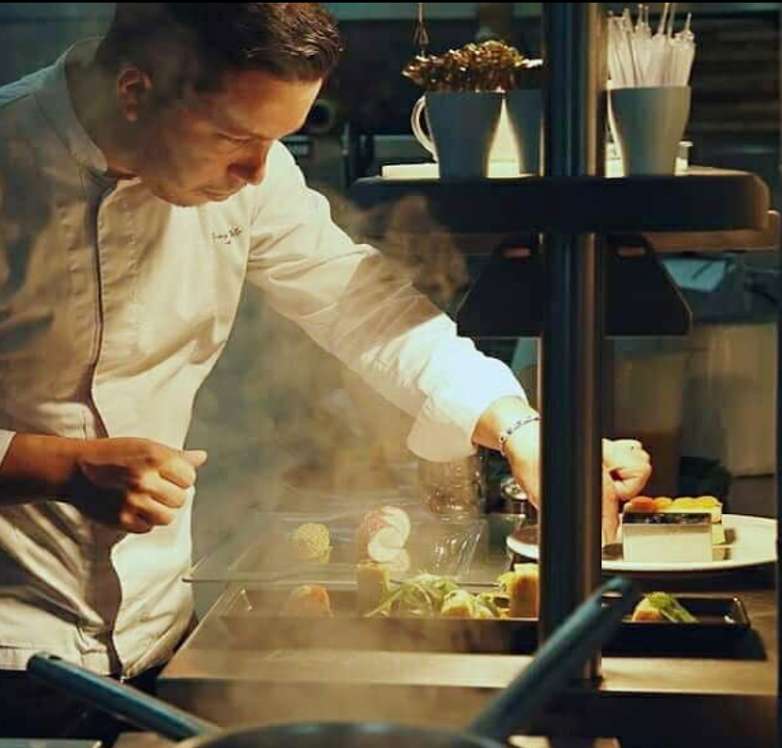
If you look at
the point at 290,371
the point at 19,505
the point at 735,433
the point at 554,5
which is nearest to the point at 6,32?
the point at 290,371

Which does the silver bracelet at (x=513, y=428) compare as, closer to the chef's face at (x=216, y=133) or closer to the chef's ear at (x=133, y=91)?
the chef's face at (x=216, y=133)

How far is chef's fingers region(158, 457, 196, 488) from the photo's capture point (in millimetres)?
1787

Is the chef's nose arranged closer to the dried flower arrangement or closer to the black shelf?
the dried flower arrangement

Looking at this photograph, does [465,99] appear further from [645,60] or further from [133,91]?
[133,91]

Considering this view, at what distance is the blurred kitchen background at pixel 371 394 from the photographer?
9.48 feet

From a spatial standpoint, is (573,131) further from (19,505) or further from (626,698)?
(19,505)

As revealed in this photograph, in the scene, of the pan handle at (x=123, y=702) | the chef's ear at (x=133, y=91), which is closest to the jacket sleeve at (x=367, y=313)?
the chef's ear at (x=133, y=91)

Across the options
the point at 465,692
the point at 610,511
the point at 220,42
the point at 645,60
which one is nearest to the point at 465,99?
the point at 645,60

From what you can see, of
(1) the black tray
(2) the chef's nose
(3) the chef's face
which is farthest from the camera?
(2) the chef's nose

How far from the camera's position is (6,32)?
2926 mm

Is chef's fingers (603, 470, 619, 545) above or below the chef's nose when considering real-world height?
below

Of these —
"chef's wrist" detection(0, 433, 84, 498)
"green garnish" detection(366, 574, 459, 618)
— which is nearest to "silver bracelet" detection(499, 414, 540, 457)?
"green garnish" detection(366, 574, 459, 618)

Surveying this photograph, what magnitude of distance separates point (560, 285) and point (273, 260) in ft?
3.57

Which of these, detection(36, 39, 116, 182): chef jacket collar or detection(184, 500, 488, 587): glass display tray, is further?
detection(36, 39, 116, 182): chef jacket collar
